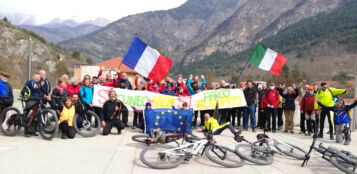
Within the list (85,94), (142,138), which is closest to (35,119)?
(85,94)

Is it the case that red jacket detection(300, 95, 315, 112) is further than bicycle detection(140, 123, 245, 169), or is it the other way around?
red jacket detection(300, 95, 315, 112)

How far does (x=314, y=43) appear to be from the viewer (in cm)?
11175

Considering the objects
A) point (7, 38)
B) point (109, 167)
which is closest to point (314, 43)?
point (7, 38)

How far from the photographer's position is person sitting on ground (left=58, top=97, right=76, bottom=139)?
8.47m

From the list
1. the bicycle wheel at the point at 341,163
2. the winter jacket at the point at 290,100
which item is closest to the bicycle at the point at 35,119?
the bicycle wheel at the point at 341,163

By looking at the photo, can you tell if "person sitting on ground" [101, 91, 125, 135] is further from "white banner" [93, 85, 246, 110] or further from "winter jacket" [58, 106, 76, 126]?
"white banner" [93, 85, 246, 110]

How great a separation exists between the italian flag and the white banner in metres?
2.39

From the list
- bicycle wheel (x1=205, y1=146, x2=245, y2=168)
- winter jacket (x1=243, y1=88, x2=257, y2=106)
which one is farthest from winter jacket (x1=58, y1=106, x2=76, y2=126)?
winter jacket (x1=243, y1=88, x2=257, y2=106)

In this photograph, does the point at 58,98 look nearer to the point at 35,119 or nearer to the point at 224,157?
the point at 35,119

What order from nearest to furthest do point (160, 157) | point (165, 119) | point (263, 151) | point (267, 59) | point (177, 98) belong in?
point (160, 157), point (263, 151), point (165, 119), point (177, 98), point (267, 59)

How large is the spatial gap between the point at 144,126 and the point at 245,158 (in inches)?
180

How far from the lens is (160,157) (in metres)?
5.93

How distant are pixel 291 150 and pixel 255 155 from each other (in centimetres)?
113

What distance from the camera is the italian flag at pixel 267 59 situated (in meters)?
13.1
